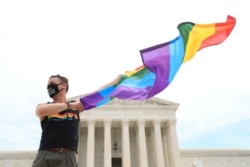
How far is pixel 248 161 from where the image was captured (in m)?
31.1

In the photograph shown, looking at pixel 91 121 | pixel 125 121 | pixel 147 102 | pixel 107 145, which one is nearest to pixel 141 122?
pixel 125 121

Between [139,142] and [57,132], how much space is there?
2568 cm

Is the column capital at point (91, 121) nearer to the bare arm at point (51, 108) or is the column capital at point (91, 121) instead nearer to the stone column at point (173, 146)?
the stone column at point (173, 146)

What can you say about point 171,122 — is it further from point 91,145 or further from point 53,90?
point 53,90

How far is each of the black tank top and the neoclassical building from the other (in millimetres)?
24470

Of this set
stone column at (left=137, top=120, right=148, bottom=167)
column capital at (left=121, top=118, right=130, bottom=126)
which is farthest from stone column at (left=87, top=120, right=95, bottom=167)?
stone column at (left=137, top=120, right=148, bottom=167)

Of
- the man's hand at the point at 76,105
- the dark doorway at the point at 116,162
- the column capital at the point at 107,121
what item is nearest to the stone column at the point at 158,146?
the column capital at the point at 107,121

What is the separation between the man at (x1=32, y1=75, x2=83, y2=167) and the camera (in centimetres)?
317

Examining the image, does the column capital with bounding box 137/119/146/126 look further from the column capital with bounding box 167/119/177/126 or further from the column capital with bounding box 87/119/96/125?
the column capital with bounding box 87/119/96/125

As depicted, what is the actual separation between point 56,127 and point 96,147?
28901 millimetres

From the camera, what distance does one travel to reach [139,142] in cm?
2816

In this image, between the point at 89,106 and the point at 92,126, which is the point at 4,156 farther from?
the point at 89,106

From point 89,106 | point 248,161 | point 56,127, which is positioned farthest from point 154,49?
point 248,161

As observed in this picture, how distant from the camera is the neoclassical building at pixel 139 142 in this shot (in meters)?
28.0
